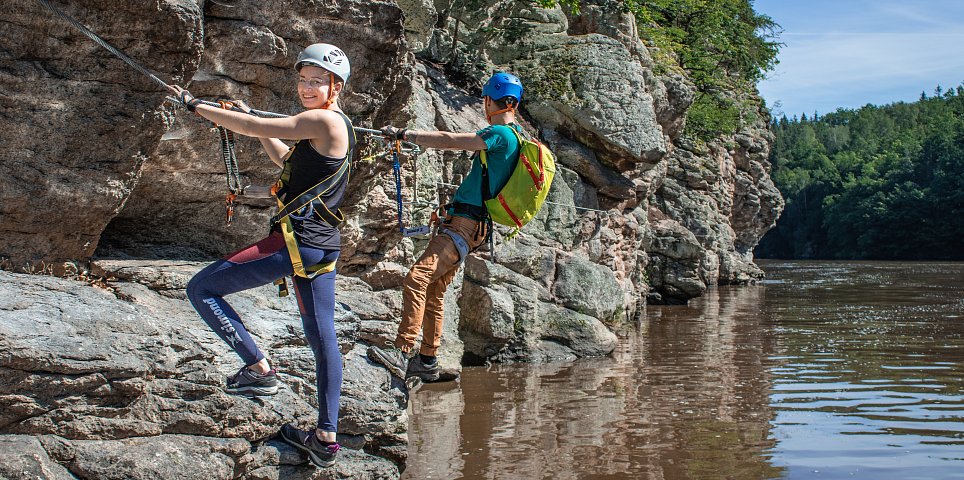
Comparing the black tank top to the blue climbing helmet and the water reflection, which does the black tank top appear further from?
the water reflection

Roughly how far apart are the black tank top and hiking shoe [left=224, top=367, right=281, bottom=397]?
0.89 m

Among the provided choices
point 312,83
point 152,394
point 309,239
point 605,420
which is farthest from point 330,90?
point 605,420

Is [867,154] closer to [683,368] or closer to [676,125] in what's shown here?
[676,125]

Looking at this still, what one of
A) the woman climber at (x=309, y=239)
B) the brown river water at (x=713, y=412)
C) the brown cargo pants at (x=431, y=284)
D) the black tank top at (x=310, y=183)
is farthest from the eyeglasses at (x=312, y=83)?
the brown river water at (x=713, y=412)

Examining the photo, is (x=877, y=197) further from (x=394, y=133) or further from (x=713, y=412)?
(x=394, y=133)

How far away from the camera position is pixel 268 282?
500cm

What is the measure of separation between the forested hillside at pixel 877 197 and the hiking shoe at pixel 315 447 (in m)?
78.1

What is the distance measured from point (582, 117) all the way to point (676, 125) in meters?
4.79

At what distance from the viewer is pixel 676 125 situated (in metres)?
20.0

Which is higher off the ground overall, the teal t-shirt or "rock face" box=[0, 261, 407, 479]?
the teal t-shirt

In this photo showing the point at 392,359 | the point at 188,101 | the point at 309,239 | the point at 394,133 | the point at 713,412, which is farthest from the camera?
the point at 713,412

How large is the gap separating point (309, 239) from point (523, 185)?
179cm

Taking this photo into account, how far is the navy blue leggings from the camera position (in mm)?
4965

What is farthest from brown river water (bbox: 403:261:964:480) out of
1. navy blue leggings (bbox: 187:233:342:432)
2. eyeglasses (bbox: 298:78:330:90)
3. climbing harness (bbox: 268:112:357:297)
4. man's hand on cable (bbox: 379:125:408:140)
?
eyeglasses (bbox: 298:78:330:90)
